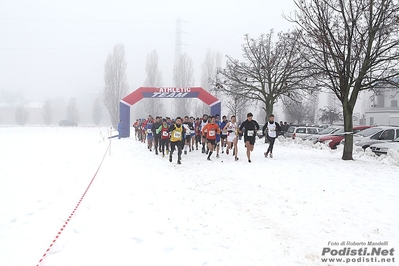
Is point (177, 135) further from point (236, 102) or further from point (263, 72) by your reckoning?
point (236, 102)

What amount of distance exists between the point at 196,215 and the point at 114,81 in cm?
5018

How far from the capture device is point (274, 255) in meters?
3.66

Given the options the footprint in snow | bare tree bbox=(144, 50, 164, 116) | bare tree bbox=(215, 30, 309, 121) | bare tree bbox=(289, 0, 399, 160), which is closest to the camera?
the footprint in snow

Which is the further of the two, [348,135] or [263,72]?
[263,72]

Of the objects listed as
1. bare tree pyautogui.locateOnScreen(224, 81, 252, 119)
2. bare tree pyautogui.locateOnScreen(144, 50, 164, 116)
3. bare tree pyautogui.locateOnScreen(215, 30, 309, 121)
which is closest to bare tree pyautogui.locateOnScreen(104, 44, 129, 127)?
bare tree pyautogui.locateOnScreen(144, 50, 164, 116)

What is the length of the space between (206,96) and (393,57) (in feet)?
52.4

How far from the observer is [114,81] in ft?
168

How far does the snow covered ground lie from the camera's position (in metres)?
3.68

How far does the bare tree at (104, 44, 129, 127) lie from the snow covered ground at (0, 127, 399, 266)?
4414 centimetres

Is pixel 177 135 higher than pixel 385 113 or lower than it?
lower

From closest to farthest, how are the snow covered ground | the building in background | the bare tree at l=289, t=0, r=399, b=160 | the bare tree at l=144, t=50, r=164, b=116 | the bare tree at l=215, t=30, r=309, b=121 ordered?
the snow covered ground → the bare tree at l=289, t=0, r=399, b=160 → the bare tree at l=215, t=30, r=309, b=121 → the building in background → the bare tree at l=144, t=50, r=164, b=116

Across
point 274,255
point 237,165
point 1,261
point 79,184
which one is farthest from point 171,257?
point 237,165

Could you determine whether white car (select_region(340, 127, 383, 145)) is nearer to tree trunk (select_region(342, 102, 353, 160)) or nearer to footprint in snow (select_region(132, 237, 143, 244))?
tree trunk (select_region(342, 102, 353, 160))

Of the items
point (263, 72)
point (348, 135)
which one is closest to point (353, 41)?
point (348, 135)
